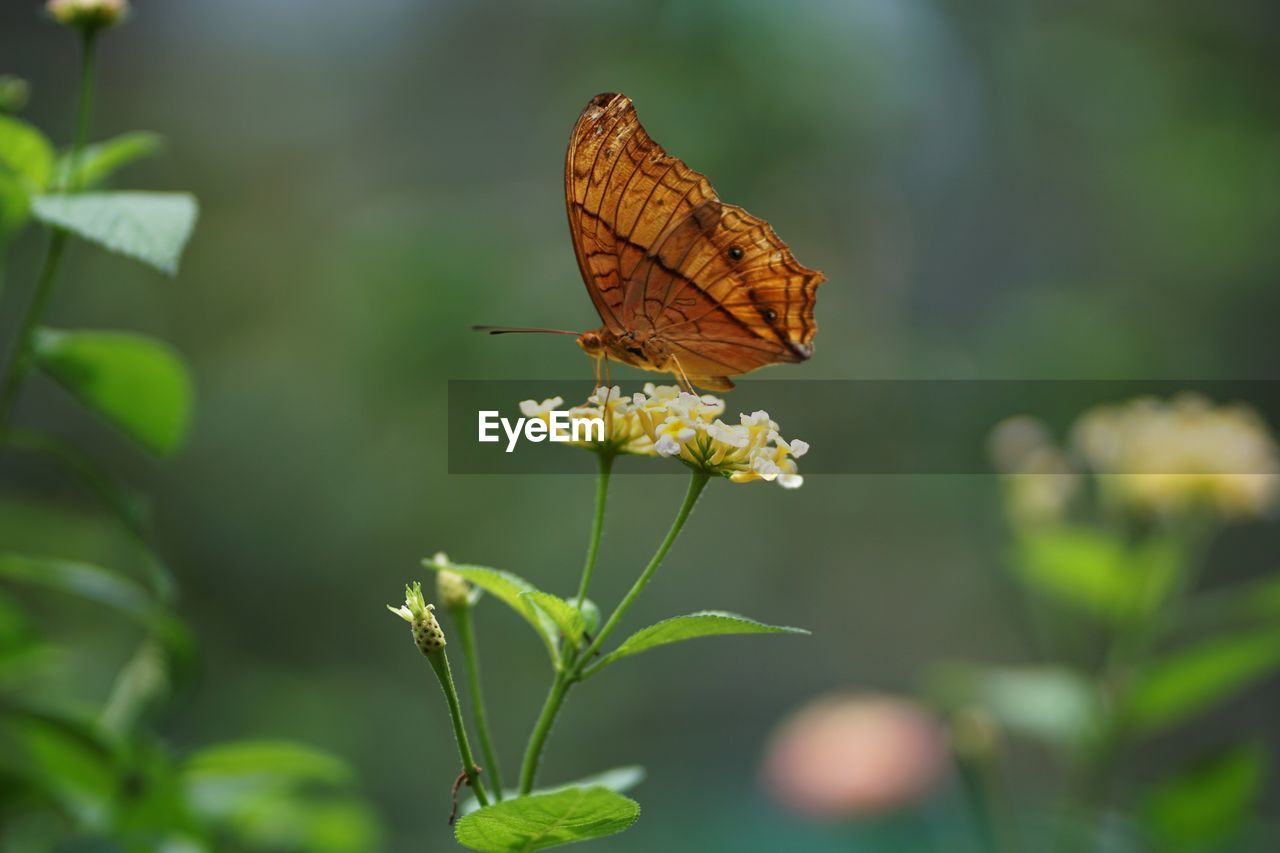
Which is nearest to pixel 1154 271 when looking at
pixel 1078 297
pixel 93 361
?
pixel 1078 297

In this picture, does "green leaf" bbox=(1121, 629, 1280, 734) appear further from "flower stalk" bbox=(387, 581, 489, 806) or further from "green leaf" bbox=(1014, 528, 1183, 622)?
"flower stalk" bbox=(387, 581, 489, 806)

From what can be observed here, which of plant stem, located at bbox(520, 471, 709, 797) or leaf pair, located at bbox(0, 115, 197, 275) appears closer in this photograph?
plant stem, located at bbox(520, 471, 709, 797)

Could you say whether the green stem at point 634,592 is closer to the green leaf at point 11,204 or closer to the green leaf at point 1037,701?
the green leaf at point 11,204

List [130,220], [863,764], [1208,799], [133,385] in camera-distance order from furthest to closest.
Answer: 1. [863,764]
2. [1208,799]
3. [133,385]
4. [130,220]

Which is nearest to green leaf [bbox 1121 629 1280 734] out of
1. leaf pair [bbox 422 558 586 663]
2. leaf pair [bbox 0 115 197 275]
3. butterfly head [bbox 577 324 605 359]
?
butterfly head [bbox 577 324 605 359]

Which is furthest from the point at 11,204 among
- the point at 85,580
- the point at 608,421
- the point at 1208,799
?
the point at 1208,799

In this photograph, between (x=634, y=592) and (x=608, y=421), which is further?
(x=608, y=421)

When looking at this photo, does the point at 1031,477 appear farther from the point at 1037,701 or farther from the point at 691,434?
the point at 691,434
